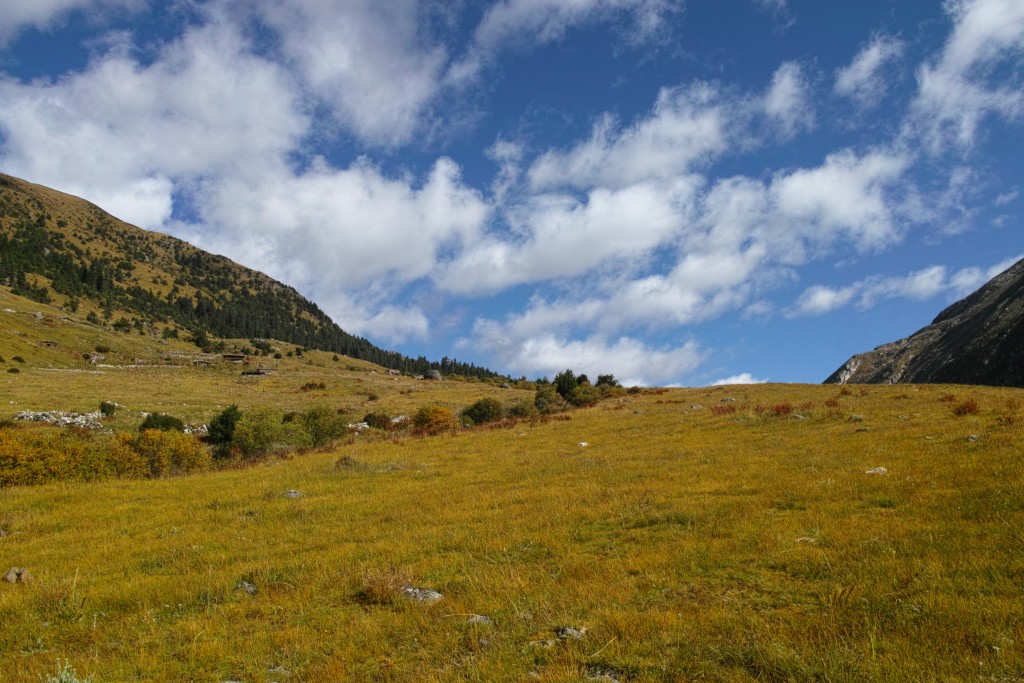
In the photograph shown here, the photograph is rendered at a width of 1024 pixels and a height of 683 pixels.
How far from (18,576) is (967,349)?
441ft

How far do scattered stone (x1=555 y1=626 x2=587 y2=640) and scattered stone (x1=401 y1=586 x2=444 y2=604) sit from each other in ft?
8.53

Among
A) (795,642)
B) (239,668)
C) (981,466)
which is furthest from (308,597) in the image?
(981,466)

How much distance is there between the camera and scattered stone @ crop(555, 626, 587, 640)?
6.61 meters

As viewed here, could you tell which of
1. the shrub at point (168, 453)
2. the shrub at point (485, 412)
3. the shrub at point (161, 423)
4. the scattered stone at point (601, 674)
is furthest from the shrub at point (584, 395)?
the scattered stone at point (601, 674)

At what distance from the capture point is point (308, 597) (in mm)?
9227

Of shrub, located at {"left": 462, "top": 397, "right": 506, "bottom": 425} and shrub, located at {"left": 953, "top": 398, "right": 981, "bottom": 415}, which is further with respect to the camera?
shrub, located at {"left": 462, "top": 397, "right": 506, "bottom": 425}

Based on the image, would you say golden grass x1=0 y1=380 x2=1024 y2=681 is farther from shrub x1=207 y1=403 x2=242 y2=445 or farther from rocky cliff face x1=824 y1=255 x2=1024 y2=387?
rocky cliff face x1=824 y1=255 x2=1024 y2=387

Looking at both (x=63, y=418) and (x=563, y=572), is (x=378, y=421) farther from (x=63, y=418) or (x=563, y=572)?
(x=563, y=572)

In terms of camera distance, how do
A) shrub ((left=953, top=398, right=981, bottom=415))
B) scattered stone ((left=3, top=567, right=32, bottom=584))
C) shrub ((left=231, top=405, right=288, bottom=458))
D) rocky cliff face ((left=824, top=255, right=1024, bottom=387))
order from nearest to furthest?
scattered stone ((left=3, top=567, right=32, bottom=584)) → shrub ((left=953, top=398, right=981, bottom=415)) → shrub ((left=231, top=405, right=288, bottom=458)) → rocky cliff face ((left=824, top=255, right=1024, bottom=387))

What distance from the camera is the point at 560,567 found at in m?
9.61

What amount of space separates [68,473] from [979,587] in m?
29.5

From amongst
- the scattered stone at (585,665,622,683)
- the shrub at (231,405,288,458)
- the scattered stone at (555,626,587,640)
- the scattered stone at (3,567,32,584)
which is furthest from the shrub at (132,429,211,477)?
the scattered stone at (585,665,622,683)

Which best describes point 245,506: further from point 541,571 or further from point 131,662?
point 541,571

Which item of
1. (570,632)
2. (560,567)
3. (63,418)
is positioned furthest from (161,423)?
(570,632)
